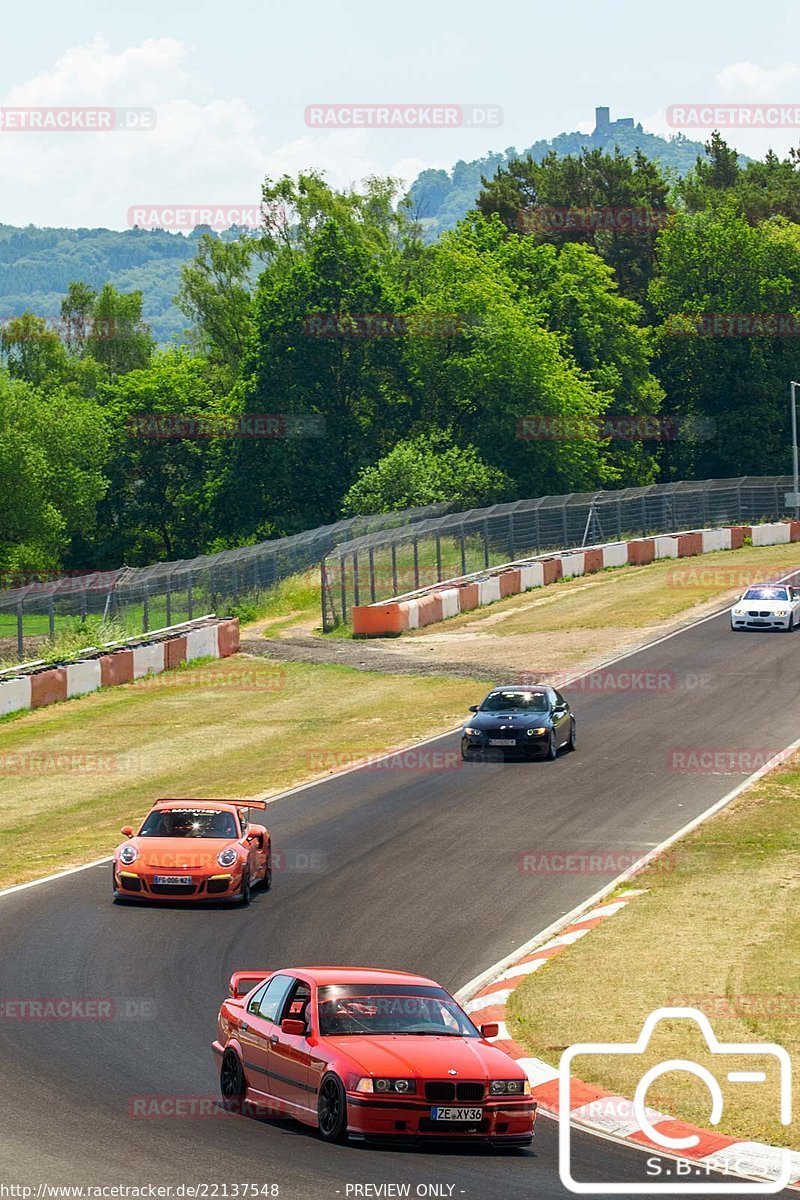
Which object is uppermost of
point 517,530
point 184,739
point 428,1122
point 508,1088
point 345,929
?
point 517,530

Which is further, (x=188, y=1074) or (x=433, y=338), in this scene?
(x=433, y=338)

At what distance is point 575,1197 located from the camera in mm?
10758

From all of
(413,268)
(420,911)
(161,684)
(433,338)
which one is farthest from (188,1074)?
(413,268)

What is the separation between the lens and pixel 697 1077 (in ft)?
45.4

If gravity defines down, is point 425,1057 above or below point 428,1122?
above

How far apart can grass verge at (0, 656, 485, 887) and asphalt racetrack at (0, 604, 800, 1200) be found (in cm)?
160

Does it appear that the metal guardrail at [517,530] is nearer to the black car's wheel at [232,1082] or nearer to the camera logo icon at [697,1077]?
the camera logo icon at [697,1077]

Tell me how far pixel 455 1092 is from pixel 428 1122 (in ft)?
0.90

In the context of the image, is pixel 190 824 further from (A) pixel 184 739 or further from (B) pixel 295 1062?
(A) pixel 184 739

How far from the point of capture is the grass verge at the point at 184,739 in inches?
1134

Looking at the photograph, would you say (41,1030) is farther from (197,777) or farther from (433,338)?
(433,338)

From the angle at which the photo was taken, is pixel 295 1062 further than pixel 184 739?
No

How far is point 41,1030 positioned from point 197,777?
17089 millimetres

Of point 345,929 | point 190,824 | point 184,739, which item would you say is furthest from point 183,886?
point 184,739
